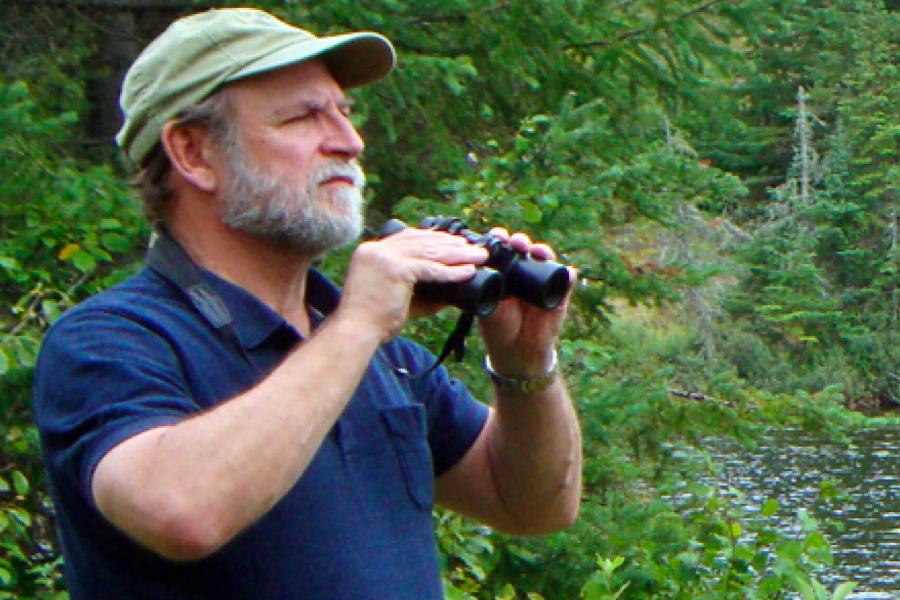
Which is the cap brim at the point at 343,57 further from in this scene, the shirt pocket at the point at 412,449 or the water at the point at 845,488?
the water at the point at 845,488

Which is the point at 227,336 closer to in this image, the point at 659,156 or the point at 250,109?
the point at 250,109

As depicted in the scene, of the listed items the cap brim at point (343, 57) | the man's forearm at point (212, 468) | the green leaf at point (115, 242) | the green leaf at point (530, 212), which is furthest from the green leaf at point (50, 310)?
the man's forearm at point (212, 468)

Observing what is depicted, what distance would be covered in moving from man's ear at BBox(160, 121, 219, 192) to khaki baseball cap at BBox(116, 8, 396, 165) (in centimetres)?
2

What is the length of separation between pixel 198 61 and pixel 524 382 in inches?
26.1

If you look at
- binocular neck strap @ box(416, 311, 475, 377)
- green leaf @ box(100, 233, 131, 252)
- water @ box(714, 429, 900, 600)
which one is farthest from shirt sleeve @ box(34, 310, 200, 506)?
water @ box(714, 429, 900, 600)

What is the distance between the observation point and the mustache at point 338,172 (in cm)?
212

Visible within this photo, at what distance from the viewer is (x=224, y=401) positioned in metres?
1.92

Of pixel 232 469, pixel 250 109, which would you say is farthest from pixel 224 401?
pixel 250 109

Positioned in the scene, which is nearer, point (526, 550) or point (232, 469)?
point (232, 469)

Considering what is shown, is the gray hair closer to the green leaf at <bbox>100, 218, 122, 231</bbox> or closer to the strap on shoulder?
the strap on shoulder

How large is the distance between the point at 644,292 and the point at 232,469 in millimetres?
4169

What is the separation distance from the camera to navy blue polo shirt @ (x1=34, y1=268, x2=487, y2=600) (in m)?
1.82

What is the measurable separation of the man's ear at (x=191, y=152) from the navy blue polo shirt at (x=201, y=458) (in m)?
0.15

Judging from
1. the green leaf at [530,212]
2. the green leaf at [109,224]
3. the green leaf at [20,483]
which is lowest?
the green leaf at [20,483]
